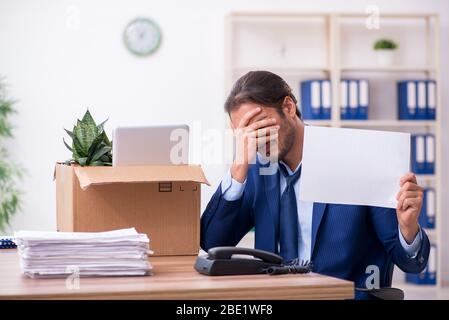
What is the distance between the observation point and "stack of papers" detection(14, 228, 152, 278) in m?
1.32

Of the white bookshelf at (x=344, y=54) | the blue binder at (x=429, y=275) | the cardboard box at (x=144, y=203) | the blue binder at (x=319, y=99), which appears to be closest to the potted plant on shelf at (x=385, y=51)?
the white bookshelf at (x=344, y=54)

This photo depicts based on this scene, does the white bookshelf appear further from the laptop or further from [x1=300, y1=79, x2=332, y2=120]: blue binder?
the laptop

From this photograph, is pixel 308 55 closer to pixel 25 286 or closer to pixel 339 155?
pixel 339 155

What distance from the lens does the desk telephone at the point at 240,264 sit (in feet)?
4.44

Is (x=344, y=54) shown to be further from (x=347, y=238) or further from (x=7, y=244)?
(x=7, y=244)

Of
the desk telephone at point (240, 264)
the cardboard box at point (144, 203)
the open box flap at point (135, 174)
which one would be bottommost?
the desk telephone at point (240, 264)

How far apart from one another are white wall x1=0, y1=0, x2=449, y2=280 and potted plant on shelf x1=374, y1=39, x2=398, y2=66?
678 mm

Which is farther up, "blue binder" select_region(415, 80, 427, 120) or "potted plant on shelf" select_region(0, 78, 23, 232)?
"blue binder" select_region(415, 80, 427, 120)

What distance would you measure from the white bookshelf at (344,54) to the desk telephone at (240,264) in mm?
3354

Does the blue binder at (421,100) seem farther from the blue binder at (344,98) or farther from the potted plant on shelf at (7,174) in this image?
the potted plant on shelf at (7,174)

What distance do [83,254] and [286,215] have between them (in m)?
0.70

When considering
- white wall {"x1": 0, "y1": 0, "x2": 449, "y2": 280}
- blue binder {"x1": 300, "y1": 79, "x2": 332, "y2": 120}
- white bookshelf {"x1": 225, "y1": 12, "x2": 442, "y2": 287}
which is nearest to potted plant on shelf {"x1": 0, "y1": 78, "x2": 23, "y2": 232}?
white wall {"x1": 0, "y1": 0, "x2": 449, "y2": 280}

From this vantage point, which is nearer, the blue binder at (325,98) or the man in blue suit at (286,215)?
the man in blue suit at (286,215)

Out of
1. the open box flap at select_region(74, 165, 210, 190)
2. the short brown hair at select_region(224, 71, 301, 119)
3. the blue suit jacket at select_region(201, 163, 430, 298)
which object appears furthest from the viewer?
the short brown hair at select_region(224, 71, 301, 119)
